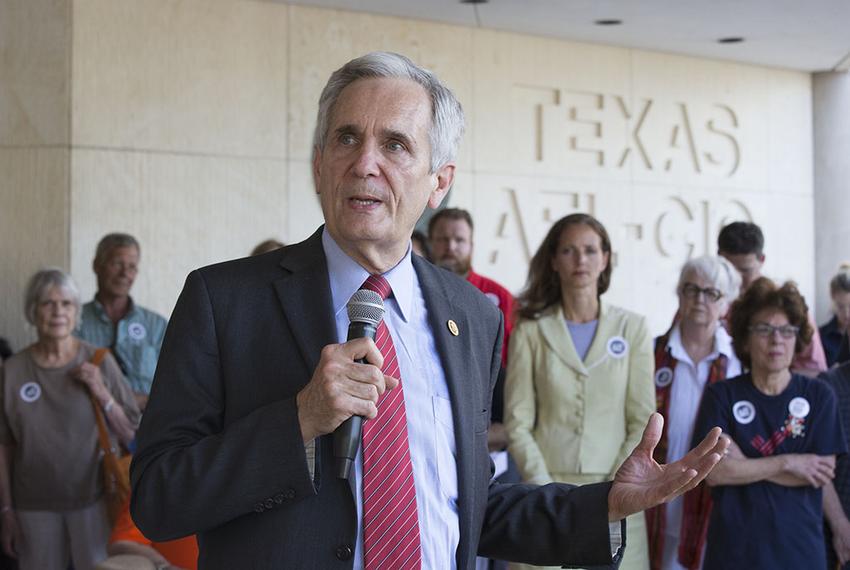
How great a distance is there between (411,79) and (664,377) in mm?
3153

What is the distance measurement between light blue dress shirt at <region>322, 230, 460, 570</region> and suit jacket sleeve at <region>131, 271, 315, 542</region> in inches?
10.2

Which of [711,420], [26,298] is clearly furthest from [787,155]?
[26,298]

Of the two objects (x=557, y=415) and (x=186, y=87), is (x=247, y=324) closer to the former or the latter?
(x=557, y=415)

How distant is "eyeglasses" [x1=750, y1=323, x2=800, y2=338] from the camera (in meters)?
4.40

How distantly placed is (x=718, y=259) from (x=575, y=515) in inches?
132

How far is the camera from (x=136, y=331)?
6.30 metres

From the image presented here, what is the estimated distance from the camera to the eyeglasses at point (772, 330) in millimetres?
4398

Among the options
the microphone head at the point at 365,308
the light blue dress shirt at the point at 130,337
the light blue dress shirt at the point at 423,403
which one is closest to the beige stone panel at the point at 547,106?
the light blue dress shirt at the point at 130,337

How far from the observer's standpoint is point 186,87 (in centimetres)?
770

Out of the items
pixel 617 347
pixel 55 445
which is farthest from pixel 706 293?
pixel 55 445

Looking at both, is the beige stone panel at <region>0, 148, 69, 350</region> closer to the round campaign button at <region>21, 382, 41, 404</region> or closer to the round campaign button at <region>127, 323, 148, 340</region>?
the round campaign button at <region>127, 323, 148, 340</region>

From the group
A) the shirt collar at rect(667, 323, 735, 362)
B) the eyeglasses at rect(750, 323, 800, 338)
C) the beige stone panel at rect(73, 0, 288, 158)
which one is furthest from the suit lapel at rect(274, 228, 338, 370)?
the beige stone panel at rect(73, 0, 288, 158)

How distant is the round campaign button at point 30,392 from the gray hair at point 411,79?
12.2 ft

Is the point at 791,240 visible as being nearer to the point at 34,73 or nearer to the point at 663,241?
the point at 663,241
